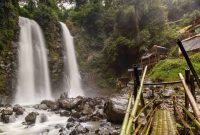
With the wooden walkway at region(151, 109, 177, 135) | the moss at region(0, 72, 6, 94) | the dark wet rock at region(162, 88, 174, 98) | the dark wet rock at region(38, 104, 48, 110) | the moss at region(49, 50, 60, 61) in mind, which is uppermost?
the moss at region(49, 50, 60, 61)

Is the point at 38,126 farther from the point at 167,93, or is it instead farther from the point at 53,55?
the point at 53,55

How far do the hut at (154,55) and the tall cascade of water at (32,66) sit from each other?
10598mm

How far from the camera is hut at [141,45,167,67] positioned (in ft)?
83.8

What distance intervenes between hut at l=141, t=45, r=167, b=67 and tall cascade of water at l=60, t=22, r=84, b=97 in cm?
864

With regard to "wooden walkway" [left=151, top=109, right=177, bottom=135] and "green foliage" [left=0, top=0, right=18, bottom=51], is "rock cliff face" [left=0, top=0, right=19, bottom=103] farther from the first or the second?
"wooden walkway" [left=151, top=109, right=177, bottom=135]

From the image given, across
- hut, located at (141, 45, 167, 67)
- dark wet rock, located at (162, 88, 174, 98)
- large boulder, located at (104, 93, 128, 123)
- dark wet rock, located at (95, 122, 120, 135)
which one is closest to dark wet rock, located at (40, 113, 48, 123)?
large boulder, located at (104, 93, 128, 123)

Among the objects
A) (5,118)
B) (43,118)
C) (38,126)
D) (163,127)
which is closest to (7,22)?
(5,118)

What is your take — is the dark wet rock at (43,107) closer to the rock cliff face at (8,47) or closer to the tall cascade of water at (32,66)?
the tall cascade of water at (32,66)

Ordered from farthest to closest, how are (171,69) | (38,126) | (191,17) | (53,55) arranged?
(191,17), (53,55), (171,69), (38,126)

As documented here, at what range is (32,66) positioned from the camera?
28016 millimetres

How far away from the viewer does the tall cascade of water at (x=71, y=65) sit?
104 feet

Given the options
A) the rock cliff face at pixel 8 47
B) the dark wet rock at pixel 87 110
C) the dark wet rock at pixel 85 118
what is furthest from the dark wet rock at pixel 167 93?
the rock cliff face at pixel 8 47

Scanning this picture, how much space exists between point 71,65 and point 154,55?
11.3m

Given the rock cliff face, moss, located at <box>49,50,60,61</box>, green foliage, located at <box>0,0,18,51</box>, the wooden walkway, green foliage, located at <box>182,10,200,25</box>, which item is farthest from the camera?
Result: green foliage, located at <box>182,10,200,25</box>
